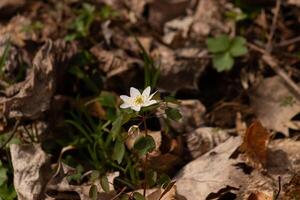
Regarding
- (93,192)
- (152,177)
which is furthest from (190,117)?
(93,192)

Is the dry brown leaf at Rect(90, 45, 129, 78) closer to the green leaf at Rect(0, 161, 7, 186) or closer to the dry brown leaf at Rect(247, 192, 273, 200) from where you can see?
the green leaf at Rect(0, 161, 7, 186)

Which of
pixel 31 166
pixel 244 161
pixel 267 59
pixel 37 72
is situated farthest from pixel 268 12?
pixel 31 166

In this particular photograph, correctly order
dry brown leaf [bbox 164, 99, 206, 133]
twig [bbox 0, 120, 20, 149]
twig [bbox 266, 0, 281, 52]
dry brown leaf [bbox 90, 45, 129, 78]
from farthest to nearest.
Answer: twig [bbox 266, 0, 281, 52] → dry brown leaf [bbox 90, 45, 129, 78] → dry brown leaf [bbox 164, 99, 206, 133] → twig [bbox 0, 120, 20, 149]

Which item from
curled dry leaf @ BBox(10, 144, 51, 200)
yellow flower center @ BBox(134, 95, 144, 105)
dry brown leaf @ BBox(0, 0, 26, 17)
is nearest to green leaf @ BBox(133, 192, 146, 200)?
yellow flower center @ BBox(134, 95, 144, 105)

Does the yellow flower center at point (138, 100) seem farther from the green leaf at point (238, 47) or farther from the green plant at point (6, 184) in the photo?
the green leaf at point (238, 47)

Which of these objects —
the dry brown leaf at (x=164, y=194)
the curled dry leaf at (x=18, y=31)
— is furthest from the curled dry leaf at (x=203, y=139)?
the curled dry leaf at (x=18, y=31)

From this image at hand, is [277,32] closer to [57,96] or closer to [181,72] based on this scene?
[181,72]

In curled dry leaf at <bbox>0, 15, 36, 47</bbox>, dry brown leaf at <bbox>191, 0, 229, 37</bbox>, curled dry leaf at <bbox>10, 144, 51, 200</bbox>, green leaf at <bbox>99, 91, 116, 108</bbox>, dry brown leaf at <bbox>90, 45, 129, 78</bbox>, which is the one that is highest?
dry brown leaf at <bbox>191, 0, 229, 37</bbox>
